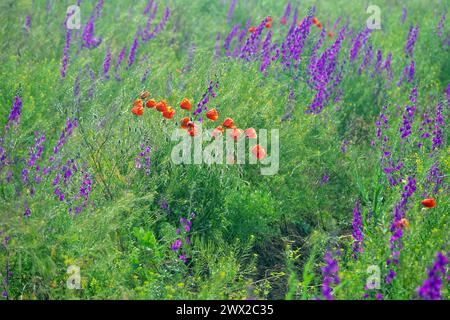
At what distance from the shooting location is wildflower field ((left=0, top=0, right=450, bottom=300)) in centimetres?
253

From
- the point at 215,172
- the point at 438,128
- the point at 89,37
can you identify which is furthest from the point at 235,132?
the point at 89,37

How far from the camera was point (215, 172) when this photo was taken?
3150mm

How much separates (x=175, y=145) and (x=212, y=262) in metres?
0.71

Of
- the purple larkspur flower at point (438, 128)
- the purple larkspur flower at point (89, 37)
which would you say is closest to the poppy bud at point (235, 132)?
the purple larkspur flower at point (438, 128)

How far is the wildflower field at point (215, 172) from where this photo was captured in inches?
99.7

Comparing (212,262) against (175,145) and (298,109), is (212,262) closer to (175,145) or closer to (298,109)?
(175,145)

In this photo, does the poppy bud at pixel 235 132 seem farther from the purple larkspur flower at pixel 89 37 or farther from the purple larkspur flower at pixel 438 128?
the purple larkspur flower at pixel 89 37

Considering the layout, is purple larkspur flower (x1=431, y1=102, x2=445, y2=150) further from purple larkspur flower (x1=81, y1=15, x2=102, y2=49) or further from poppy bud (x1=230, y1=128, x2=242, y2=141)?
purple larkspur flower (x1=81, y1=15, x2=102, y2=49)

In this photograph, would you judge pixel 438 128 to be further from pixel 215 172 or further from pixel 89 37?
pixel 89 37

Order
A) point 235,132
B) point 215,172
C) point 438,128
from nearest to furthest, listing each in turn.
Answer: point 235,132, point 215,172, point 438,128

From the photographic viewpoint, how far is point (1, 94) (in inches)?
152

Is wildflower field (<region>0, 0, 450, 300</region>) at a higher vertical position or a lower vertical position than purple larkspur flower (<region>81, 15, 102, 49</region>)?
lower

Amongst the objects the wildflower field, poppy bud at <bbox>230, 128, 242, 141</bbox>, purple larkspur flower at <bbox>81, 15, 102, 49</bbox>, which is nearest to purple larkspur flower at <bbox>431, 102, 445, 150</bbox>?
the wildflower field
